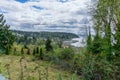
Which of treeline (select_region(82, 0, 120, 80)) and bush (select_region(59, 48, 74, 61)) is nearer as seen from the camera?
treeline (select_region(82, 0, 120, 80))

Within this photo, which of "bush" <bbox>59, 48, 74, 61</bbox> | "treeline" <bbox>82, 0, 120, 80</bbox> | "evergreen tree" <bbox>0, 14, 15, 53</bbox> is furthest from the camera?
"evergreen tree" <bbox>0, 14, 15, 53</bbox>

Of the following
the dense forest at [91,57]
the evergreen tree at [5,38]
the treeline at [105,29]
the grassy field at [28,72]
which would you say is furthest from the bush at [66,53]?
the evergreen tree at [5,38]

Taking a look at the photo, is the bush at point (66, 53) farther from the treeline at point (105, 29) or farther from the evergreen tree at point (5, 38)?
the evergreen tree at point (5, 38)

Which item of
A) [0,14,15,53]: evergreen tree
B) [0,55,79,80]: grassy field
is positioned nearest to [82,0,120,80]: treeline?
[0,55,79,80]: grassy field

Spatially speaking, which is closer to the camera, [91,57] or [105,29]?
[91,57]

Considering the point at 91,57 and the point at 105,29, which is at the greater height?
the point at 105,29

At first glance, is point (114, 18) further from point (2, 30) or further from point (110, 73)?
point (2, 30)

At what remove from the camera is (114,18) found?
21.1 metres

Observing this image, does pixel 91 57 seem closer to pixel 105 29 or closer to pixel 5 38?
pixel 105 29

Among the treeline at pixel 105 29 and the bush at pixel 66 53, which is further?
the bush at pixel 66 53

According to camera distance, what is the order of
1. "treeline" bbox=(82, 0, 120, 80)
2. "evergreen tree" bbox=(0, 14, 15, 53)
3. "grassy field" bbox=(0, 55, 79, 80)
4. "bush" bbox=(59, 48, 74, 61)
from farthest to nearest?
"evergreen tree" bbox=(0, 14, 15, 53) → "bush" bbox=(59, 48, 74, 61) → "treeline" bbox=(82, 0, 120, 80) → "grassy field" bbox=(0, 55, 79, 80)

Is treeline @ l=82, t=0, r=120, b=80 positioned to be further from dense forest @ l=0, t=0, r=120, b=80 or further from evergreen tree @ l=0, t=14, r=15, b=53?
evergreen tree @ l=0, t=14, r=15, b=53

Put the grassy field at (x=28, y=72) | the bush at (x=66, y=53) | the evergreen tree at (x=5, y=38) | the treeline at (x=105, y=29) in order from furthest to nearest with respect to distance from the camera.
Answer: the evergreen tree at (x=5, y=38)
the bush at (x=66, y=53)
the treeline at (x=105, y=29)
the grassy field at (x=28, y=72)

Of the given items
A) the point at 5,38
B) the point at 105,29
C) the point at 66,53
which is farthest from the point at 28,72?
the point at 5,38
